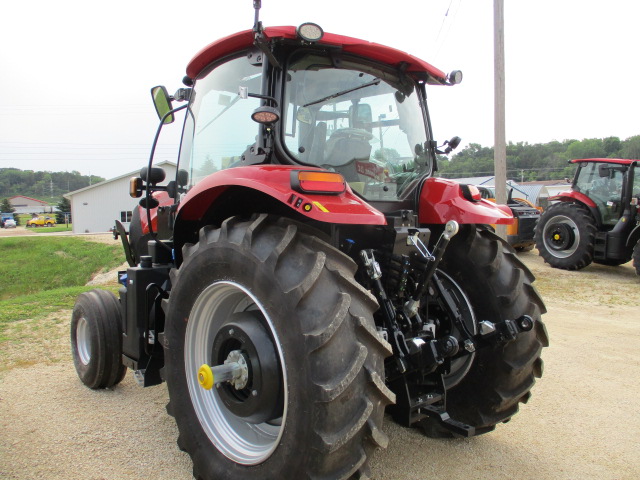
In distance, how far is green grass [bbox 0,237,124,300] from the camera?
637 inches

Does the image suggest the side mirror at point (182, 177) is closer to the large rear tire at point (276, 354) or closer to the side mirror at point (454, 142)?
the large rear tire at point (276, 354)

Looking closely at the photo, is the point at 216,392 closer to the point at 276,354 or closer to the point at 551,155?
the point at 276,354

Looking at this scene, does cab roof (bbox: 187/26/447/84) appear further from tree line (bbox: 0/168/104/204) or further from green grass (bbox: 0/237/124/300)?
tree line (bbox: 0/168/104/204)

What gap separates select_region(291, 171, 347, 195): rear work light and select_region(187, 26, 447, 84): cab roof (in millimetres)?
834

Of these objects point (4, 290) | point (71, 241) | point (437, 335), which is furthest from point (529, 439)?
point (71, 241)

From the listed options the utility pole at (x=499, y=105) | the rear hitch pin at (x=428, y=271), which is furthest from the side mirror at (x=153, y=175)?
the utility pole at (x=499, y=105)

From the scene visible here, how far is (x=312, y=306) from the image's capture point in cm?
194

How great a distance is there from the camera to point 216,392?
8.57 ft

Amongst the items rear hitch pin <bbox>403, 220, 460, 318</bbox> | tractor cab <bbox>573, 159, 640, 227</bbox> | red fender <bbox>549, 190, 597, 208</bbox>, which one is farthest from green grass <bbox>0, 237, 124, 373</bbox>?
tractor cab <bbox>573, 159, 640, 227</bbox>

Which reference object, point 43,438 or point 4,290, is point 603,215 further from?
point 4,290

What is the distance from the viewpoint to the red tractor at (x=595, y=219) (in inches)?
394

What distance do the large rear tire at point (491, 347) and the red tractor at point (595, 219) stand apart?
816cm

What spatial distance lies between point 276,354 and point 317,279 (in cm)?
49

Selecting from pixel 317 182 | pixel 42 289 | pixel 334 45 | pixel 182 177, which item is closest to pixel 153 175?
pixel 182 177
